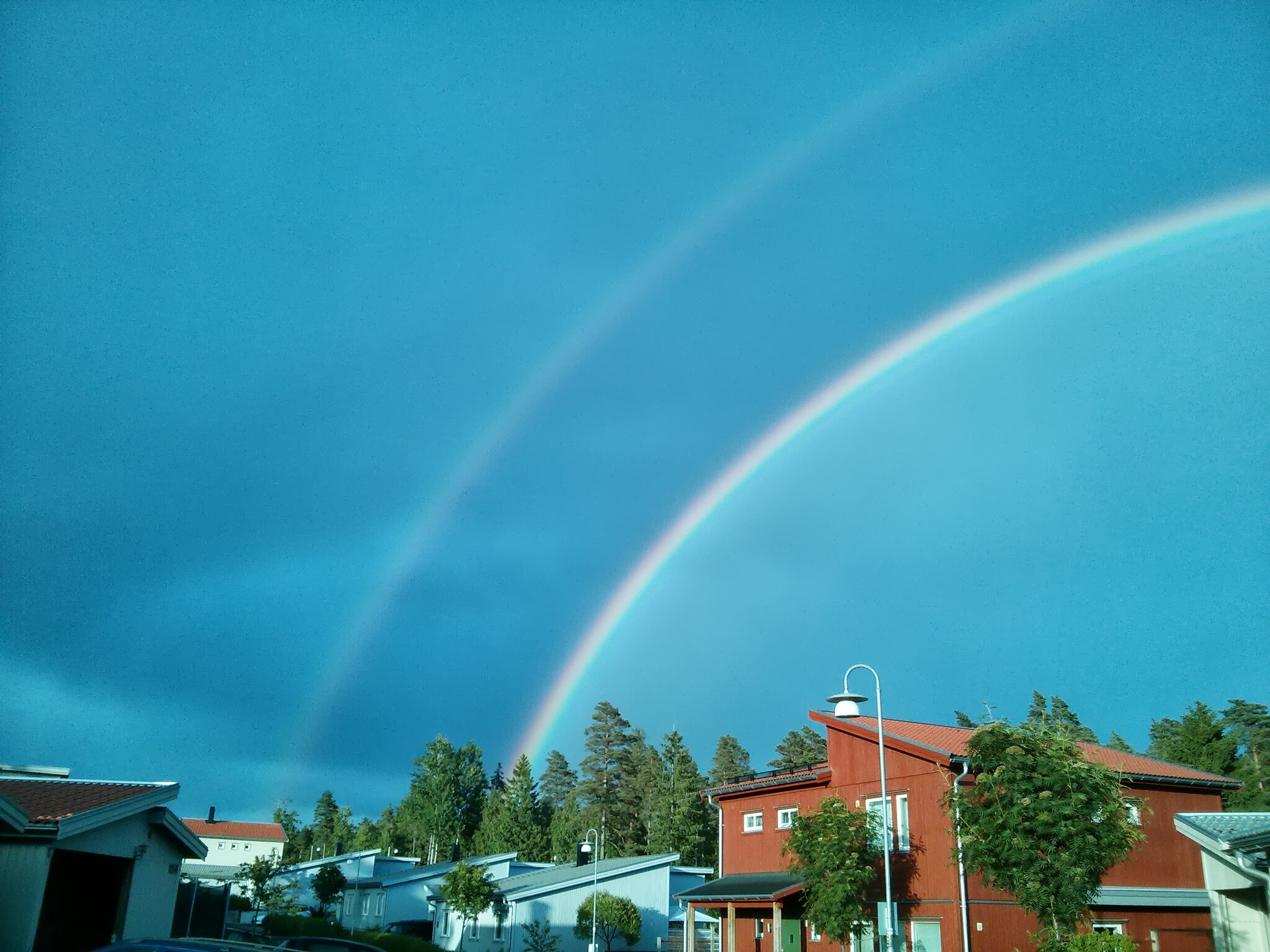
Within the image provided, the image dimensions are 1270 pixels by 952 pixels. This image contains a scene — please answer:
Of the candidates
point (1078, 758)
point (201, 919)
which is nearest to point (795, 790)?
point (1078, 758)

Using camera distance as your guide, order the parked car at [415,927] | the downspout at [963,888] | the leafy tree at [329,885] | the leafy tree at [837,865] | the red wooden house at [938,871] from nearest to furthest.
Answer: the downspout at [963,888] → the red wooden house at [938,871] → the leafy tree at [837,865] → the parked car at [415,927] → the leafy tree at [329,885]

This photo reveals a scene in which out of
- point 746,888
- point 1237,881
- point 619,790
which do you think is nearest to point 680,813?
point 619,790

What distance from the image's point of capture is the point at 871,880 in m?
32.5

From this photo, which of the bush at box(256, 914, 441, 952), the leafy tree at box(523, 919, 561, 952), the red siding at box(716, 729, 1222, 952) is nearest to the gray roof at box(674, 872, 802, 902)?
the red siding at box(716, 729, 1222, 952)

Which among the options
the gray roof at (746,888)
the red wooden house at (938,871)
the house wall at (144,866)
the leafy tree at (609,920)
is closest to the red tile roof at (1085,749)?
the red wooden house at (938,871)

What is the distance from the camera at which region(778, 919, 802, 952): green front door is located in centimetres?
3591

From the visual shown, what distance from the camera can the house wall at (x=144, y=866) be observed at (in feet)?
78.0

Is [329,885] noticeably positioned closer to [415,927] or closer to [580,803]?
[415,927]

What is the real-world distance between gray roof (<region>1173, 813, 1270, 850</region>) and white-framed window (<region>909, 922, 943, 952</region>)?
8615 millimetres

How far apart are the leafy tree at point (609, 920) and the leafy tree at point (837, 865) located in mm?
17841

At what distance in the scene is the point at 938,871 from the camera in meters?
31.2

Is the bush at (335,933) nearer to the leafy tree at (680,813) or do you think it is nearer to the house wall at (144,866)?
the house wall at (144,866)

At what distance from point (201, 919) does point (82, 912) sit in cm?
1274

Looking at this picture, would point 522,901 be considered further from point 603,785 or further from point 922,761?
point 603,785
